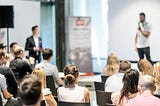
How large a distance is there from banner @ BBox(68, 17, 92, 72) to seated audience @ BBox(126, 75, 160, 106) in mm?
7829

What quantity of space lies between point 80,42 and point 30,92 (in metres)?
9.13

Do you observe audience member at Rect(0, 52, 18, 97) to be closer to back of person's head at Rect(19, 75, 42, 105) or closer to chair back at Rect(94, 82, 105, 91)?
chair back at Rect(94, 82, 105, 91)

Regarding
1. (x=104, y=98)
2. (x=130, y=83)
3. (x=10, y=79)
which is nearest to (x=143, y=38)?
(x=10, y=79)

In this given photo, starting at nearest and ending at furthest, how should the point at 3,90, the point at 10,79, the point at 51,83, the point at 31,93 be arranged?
the point at 31,93 → the point at 3,90 → the point at 10,79 → the point at 51,83

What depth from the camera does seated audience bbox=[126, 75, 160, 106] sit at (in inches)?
150

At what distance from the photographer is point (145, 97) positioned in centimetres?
385

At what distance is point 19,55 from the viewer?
6.98 metres

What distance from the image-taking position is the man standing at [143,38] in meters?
10.8

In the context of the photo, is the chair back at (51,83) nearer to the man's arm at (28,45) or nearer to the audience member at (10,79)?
the audience member at (10,79)

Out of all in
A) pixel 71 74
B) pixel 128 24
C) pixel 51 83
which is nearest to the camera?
pixel 71 74

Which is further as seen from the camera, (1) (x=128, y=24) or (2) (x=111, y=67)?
(1) (x=128, y=24)

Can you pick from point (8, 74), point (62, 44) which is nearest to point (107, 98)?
point (8, 74)

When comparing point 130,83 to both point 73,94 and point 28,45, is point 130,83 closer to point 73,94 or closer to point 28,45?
point 73,94

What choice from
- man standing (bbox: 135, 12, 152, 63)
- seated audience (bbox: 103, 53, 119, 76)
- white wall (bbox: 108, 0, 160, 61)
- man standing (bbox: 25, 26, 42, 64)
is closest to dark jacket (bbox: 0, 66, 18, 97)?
seated audience (bbox: 103, 53, 119, 76)
